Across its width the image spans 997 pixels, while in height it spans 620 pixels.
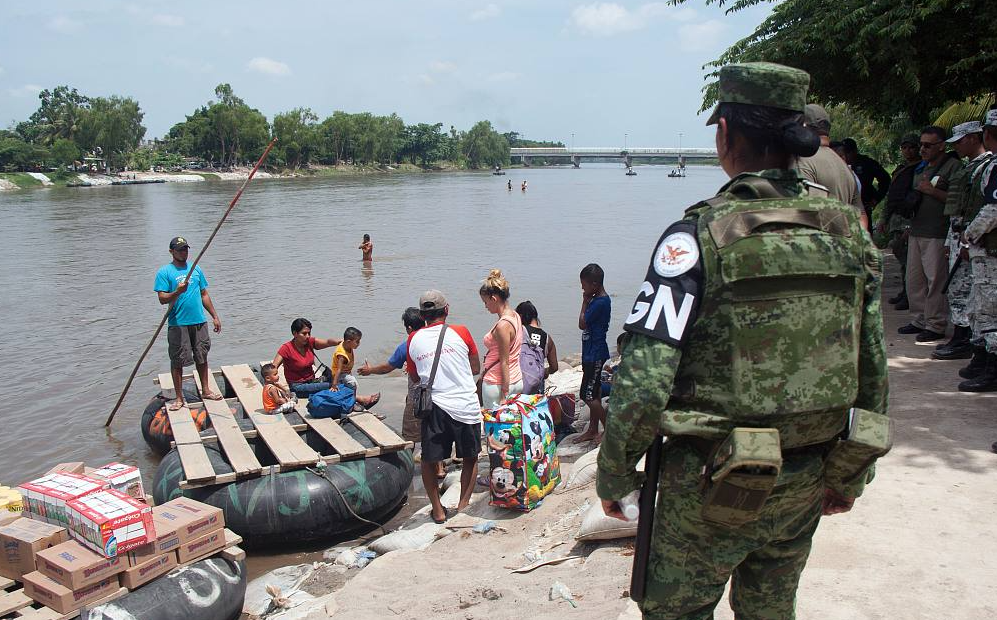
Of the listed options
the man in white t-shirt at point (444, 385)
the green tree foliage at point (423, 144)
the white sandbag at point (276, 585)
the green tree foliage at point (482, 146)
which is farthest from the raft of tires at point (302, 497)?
the green tree foliage at point (482, 146)

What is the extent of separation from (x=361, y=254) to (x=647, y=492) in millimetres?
24911

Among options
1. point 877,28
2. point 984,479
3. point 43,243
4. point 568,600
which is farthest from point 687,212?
point 43,243

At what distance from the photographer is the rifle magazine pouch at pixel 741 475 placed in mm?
2002

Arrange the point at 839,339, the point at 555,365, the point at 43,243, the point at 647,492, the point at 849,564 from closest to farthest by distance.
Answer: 1. the point at 839,339
2. the point at 647,492
3. the point at 849,564
4. the point at 555,365
5. the point at 43,243

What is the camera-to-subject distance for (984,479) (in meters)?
4.67

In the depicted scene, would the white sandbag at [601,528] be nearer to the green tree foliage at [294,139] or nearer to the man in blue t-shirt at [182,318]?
the man in blue t-shirt at [182,318]

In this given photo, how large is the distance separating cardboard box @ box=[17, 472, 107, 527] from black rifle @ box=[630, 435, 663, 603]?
4.16m

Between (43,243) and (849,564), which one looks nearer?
(849,564)

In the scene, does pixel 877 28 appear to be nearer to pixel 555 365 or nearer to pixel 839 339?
pixel 555 365

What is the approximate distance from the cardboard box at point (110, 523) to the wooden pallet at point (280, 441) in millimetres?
1206

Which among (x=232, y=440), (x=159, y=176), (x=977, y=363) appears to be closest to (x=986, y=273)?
(x=977, y=363)

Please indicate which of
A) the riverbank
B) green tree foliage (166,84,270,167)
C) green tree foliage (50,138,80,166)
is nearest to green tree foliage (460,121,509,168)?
the riverbank

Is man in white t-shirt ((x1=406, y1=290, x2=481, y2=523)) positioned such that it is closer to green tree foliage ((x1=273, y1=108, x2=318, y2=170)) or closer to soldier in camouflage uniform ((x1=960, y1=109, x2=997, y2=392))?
soldier in camouflage uniform ((x1=960, y1=109, x2=997, y2=392))

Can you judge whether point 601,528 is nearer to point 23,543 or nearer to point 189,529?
point 189,529
